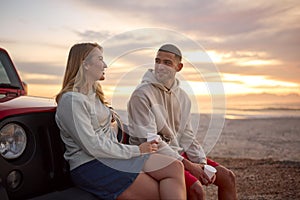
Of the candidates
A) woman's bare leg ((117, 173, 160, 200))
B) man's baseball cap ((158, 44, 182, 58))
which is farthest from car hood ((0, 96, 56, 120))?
man's baseball cap ((158, 44, 182, 58))

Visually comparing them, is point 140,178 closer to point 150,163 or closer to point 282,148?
point 150,163

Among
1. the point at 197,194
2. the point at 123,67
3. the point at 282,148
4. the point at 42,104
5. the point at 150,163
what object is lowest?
the point at 282,148

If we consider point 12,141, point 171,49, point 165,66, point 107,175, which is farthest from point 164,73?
point 12,141

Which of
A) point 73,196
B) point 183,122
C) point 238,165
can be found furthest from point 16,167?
point 238,165

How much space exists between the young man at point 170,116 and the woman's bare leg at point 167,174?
0.31 meters

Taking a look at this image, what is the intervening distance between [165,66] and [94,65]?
2.46 ft

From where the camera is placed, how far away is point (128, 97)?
3.78 m

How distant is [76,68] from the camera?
3.47 m

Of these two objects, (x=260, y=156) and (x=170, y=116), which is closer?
(x=170, y=116)

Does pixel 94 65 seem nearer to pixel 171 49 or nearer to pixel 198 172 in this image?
pixel 171 49

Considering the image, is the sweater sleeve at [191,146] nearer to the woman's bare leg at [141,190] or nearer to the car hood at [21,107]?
the woman's bare leg at [141,190]

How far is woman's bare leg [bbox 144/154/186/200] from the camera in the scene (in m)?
3.14

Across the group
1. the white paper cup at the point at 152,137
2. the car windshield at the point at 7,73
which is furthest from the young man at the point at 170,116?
the car windshield at the point at 7,73

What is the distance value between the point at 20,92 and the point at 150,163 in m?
1.84
